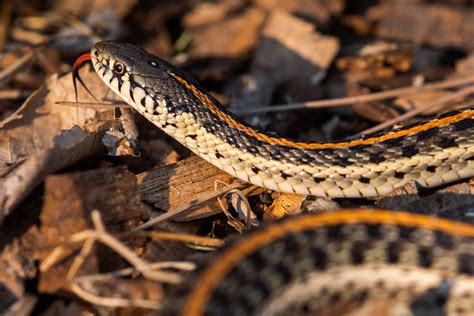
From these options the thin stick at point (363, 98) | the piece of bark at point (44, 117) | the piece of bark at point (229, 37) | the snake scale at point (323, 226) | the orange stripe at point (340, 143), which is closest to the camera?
the snake scale at point (323, 226)

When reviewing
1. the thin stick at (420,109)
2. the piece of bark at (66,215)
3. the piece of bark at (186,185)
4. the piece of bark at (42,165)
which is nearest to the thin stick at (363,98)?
the thin stick at (420,109)

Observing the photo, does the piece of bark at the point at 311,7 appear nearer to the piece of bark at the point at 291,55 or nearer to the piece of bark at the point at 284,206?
the piece of bark at the point at 291,55

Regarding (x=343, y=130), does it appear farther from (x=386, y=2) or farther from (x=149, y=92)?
(x=386, y=2)

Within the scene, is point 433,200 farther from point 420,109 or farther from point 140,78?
point 140,78

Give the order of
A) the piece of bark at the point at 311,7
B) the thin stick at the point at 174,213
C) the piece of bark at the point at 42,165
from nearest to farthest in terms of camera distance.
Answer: the piece of bark at the point at 42,165
the thin stick at the point at 174,213
the piece of bark at the point at 311,7

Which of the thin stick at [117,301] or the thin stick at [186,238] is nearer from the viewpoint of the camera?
the thin stick at [117,301]
